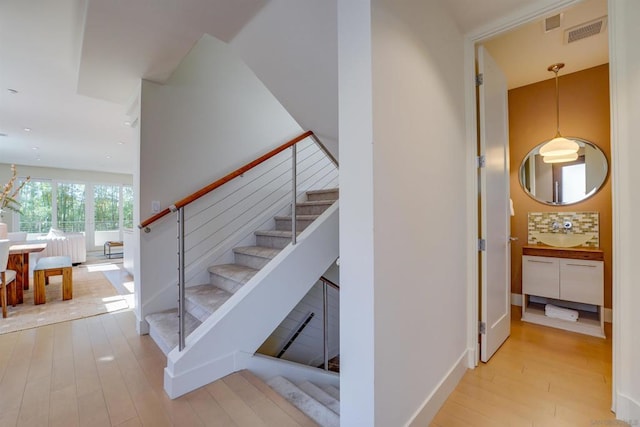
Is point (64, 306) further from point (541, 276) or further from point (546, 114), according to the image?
point (546, 114)

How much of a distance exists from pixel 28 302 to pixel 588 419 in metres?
5.49

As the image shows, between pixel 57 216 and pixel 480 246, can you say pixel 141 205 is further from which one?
pixel 57 216

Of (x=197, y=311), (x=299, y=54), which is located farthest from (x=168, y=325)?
(x=299, y=54)

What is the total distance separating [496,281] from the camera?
224 cm

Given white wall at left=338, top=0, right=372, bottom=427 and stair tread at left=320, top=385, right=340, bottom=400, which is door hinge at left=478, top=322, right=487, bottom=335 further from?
white wall at left=338, top=0, right=372, bottom=427

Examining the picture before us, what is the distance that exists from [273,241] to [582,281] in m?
3.04

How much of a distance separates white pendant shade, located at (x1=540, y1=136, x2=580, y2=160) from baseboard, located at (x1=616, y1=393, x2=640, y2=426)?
7.93 feet

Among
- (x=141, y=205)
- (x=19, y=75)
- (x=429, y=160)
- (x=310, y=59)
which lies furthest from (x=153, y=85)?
(x=429, y=160)

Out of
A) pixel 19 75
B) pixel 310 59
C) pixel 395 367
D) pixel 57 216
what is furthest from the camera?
pixel 57 216

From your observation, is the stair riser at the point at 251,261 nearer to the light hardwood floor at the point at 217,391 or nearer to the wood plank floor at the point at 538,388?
the light hardwood floor at the point at 217,391

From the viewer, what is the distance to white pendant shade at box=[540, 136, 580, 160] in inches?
116

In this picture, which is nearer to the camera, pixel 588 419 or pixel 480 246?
pixel 588 419

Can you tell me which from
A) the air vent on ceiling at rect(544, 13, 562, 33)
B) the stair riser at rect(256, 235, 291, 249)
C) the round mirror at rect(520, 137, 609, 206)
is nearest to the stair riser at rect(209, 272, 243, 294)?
the stair riser at rect(256, 235, 291, 249)

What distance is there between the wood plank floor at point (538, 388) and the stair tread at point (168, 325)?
1.84 m
